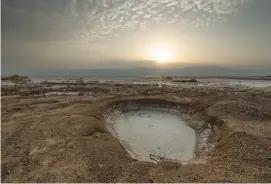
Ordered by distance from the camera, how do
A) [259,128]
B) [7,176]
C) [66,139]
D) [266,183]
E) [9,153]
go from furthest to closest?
[259,128], [66,139], [9,153], [7,176], [266,183]

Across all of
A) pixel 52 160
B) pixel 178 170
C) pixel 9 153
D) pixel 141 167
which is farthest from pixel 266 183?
pixel 9 153

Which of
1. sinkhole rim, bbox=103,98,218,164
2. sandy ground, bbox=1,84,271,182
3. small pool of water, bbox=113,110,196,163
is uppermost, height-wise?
sandy ground, bbox=1,84,271,182

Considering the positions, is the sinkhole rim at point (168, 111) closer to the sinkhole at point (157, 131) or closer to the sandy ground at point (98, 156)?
the sinkhole at point (157, 131)

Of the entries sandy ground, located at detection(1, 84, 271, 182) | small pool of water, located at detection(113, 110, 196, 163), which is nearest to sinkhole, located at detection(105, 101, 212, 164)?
small pool of water, located at detection(113, 110, 196, 163)

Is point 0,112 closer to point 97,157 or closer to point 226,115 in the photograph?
point 97,157

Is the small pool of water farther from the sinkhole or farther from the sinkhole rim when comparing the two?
the sinkhole rim

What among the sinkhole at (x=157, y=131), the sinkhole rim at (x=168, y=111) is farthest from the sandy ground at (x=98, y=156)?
the sinkhole at (x=157, y=131)

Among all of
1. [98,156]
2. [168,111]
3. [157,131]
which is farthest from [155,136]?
[168,111]
